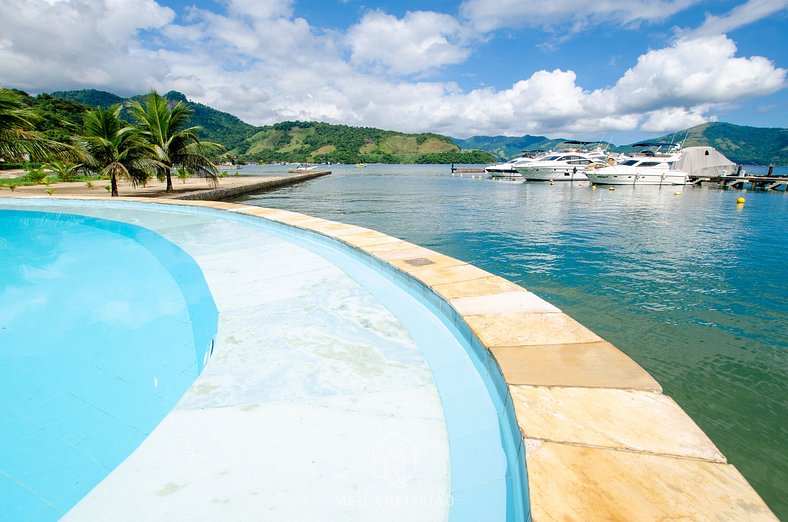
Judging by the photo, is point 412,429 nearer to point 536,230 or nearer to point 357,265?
→ point 357,265

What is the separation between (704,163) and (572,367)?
2091 inches

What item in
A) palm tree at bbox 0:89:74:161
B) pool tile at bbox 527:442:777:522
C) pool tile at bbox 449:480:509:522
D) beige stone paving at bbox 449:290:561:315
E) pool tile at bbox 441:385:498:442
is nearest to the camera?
pool tile at bbox 527:442:777:522

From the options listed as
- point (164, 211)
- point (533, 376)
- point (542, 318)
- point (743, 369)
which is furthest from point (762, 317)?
point (164, 211)

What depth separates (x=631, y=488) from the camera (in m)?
1.39

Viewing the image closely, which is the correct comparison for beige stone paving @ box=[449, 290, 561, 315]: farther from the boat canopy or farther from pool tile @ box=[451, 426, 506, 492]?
the boat canopy

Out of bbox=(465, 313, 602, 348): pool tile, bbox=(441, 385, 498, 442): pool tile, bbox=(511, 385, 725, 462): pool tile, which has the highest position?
bbox=(465, 313, 602, 348): pool tile

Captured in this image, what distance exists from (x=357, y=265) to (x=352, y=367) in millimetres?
2618

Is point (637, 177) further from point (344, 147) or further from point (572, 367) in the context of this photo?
point (344, 147)

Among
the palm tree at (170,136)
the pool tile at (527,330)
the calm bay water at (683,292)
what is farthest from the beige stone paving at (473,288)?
the palm tree at (170,136)

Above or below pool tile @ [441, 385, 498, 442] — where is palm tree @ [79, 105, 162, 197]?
above

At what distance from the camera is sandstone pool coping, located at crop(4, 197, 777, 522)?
1.32m

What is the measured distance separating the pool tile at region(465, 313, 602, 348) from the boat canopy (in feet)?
164

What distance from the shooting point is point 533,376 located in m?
2.12

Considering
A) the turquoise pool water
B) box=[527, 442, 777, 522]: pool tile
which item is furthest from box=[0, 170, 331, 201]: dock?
box=[527, 442, 777, 522]: pool tile
